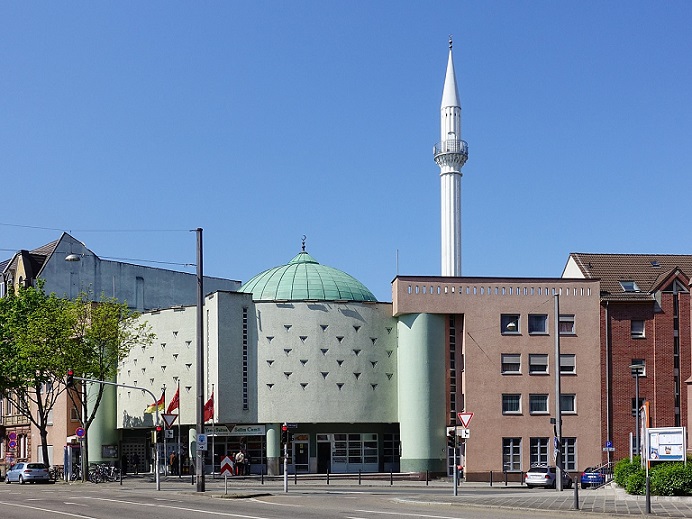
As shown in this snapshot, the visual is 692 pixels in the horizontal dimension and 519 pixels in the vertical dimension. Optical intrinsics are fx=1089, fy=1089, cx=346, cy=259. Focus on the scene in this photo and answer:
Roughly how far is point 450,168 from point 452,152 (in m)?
1.37

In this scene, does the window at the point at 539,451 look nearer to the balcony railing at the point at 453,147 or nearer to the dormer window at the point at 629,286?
the dormer window at the point at 629,286

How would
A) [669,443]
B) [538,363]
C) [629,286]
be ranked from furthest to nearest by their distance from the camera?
1. [629,286]
2. [538,363]
3. [669,443]

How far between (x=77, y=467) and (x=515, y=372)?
26.3 metres

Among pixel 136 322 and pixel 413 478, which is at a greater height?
pixel 136 322

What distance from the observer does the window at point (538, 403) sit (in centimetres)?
6278

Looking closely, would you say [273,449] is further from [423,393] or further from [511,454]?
[511,454]

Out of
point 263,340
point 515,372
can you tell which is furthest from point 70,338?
point 515,372

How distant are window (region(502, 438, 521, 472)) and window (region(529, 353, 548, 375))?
13.5 feet

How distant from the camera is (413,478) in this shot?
60844 mm

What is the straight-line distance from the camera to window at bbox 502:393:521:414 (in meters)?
62.7

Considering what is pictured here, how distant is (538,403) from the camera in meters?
62.8

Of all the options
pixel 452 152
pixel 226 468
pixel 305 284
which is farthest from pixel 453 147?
pixel 226 468

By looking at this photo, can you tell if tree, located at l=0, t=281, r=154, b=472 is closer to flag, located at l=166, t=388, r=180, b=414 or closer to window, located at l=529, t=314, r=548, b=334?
flag, located at l=166, t=388, r=180, b=414

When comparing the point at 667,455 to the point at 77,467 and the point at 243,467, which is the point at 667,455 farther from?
the point at 77,467
